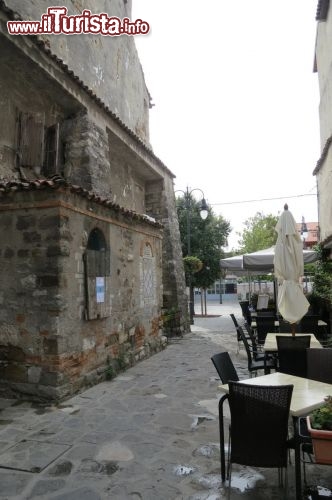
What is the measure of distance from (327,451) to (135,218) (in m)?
6.29

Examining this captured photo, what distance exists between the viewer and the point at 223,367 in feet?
12.2

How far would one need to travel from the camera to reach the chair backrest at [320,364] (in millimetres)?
3863

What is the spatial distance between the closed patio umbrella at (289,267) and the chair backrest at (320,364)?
1.52m

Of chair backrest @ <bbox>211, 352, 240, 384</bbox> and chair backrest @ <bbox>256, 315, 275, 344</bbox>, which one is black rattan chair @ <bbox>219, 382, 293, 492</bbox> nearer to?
chair backrest @ <bbox>211, 352, 240, 384</bbox>

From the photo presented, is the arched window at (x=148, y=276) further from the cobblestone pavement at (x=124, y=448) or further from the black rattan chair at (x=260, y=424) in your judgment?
the black rattan chair at (x=260, y=424)

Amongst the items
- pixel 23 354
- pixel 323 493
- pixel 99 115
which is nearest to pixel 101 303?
pixel 23 354

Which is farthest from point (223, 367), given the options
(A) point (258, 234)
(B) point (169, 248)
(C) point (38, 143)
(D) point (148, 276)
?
(A) point (258, 234)

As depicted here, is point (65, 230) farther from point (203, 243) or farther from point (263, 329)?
point (203, 243)

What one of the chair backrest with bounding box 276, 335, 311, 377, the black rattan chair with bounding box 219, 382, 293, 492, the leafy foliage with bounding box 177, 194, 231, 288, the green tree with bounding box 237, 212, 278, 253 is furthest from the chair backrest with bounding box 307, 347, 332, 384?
the green tree with bounding box 237, 212, 278, 253

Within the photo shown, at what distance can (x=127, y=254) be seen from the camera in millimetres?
7742

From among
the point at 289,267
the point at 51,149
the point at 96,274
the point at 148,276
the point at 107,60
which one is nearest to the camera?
the point at 289,267

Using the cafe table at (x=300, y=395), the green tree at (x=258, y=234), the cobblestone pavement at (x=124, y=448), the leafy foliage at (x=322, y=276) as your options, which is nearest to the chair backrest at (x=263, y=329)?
the cobblestone pavement at (x=124, y=448)

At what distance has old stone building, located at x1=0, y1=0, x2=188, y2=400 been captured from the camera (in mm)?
5297

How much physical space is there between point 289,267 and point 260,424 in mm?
3352
